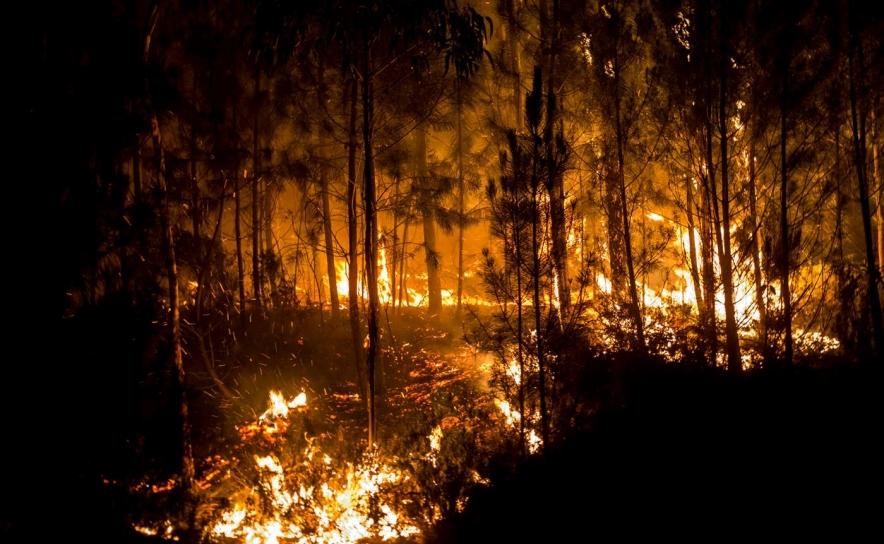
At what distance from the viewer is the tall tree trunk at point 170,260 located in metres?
6.29

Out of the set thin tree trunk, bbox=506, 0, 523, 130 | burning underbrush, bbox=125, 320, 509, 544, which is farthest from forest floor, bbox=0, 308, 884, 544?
thin tree trunk, bbox=506, 0, 523, 130

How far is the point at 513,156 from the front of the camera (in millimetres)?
5918

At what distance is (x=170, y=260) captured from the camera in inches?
262

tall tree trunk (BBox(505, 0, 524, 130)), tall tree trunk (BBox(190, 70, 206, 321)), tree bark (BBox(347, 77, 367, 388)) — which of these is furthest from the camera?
tall tree trunk (BBox(505, 0, 524, 130))

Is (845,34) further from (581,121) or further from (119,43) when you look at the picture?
(119,43)

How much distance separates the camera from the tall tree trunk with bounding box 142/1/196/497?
248 inches

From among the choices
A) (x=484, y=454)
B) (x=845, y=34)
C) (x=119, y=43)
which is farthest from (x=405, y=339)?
(x=845, y=34)

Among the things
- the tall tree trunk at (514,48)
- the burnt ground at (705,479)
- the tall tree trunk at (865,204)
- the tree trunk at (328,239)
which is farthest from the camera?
the tree trunk at (328,239)

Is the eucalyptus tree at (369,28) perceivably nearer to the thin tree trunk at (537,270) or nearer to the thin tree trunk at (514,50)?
the thin tree trunk at (537,270)

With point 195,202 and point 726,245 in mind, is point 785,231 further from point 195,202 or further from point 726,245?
point 195,202

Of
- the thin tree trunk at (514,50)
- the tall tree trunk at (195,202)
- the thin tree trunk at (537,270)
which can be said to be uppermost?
the thin tree trunk at (514,50)

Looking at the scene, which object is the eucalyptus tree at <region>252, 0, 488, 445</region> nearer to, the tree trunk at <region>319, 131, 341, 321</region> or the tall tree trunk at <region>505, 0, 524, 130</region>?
the tree trunk at <region>319, 131, 341, 321</region>

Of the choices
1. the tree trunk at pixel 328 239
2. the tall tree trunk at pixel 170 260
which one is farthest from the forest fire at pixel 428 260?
the tree trunk at pixel 328 239

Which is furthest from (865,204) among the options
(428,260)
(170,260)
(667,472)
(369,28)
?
(170,260)
